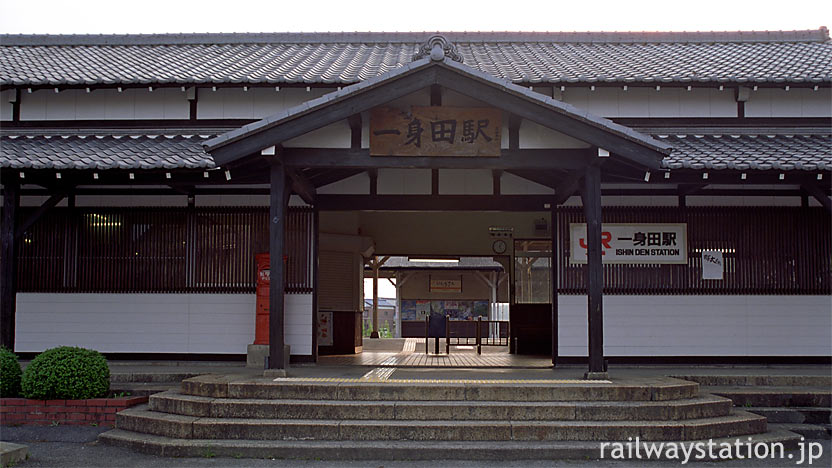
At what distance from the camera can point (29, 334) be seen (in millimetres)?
11023

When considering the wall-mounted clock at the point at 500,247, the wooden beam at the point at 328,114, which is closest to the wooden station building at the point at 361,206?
the wooden beam at the point at 328,114

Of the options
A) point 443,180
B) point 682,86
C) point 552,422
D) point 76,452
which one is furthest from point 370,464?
point 682,86

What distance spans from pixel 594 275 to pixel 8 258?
7.61m

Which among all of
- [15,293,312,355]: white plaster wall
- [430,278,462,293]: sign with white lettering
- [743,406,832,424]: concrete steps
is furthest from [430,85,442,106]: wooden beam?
[430,278,462,293]: sign with white lettering

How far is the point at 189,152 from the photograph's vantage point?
9992mm

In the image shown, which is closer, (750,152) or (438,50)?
(438,50)

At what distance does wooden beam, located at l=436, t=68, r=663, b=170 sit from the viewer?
8.47 meters

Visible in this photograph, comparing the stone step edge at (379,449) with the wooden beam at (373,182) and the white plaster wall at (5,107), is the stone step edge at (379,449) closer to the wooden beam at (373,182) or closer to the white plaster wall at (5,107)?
the wooden beam at (373,182)

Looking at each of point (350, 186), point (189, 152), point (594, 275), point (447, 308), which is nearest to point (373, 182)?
point (350, 186)

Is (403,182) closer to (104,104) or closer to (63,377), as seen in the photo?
(104,104)

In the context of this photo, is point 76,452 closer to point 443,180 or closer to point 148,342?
point 148,342

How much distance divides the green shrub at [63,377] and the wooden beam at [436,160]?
3.29 meters

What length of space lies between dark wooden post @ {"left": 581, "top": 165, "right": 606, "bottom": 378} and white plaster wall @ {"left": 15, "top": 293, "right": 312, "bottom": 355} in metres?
4.35

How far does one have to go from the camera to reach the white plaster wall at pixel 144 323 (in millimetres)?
10977
